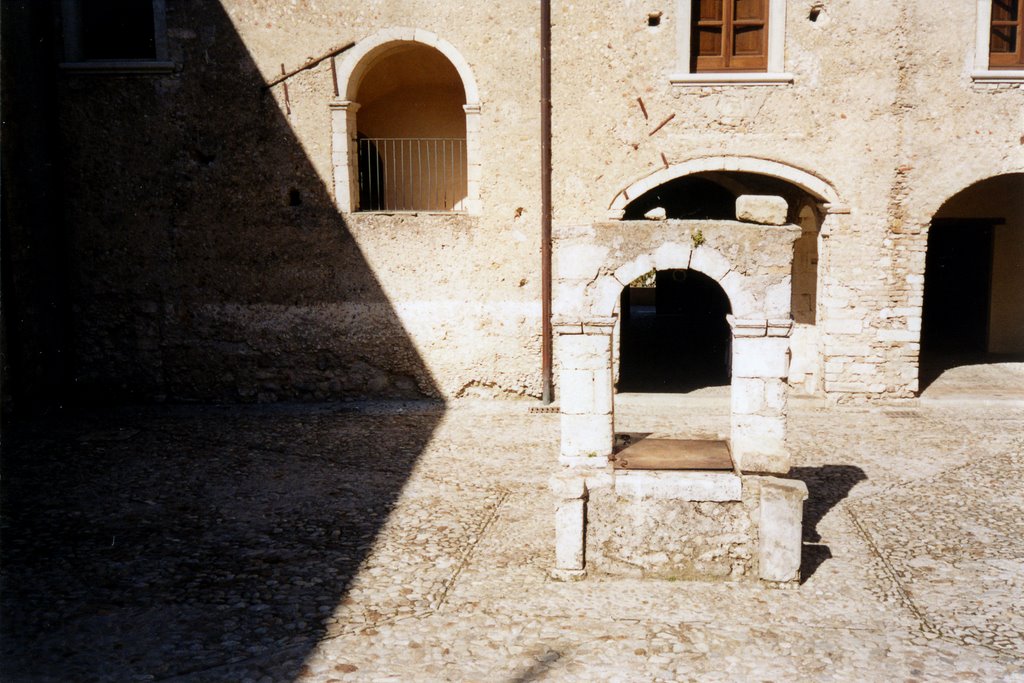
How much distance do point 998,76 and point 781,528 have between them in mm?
7071

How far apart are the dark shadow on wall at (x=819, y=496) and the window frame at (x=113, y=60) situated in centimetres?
822

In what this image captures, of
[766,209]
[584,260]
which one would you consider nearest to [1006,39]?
[766,209]

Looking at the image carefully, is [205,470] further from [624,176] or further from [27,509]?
[624,176]

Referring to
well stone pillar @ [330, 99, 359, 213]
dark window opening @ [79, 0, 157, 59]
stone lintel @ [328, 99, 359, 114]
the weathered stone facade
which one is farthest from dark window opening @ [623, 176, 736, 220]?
dark window opening @ [79, 0, 157, 59]

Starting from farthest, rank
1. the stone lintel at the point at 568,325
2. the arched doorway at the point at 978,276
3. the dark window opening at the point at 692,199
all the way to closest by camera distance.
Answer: the dark window opening at the point at 692,199 → the arched doorway at the point at 978,276 → the stone lintel at the point at 568,325

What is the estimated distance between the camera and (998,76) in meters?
9.54

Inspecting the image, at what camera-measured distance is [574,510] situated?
17.1 ft

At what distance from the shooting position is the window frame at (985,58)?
9.46 meters

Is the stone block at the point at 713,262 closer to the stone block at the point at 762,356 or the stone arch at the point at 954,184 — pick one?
the stone block at the point at 762,356

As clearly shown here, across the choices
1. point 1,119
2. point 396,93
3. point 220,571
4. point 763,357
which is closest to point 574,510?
point 763,357

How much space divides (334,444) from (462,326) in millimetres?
2378

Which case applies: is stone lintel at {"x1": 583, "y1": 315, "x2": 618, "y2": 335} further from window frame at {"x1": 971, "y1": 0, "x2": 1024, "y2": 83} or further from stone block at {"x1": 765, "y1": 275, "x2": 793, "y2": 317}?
window frame at {"x1": 971, "y1": 0, "x2": 1024, "y2": 83}

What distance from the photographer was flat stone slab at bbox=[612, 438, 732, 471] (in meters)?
5.38

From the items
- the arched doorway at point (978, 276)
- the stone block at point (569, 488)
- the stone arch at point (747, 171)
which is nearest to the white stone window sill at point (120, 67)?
the stone arch at point (747, 171)
